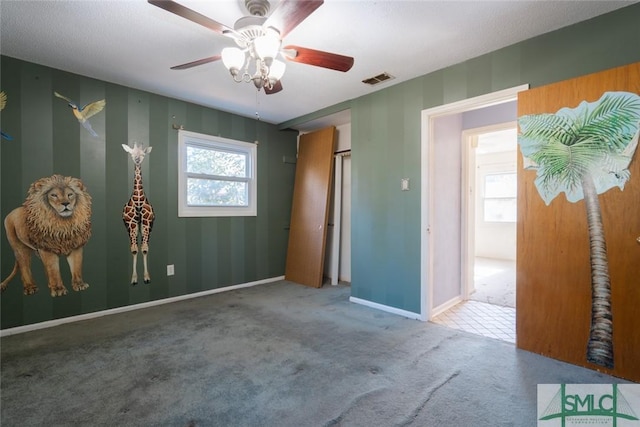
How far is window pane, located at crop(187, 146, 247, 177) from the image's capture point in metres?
3.81

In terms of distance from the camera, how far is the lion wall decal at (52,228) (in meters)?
2.67

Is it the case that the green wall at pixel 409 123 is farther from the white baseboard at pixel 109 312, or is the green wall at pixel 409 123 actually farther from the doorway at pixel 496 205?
the doorway at pixel 496 205

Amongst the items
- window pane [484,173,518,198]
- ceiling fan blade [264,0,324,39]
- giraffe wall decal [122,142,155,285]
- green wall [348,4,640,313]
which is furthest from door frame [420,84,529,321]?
window pane [484,173,518,198]

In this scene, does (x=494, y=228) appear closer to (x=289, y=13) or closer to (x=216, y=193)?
(x=216, y=193)

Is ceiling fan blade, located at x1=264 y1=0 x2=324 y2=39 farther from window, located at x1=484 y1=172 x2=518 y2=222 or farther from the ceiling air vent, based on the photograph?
window, located at x1=484 y1=172 x2=518 y2=222

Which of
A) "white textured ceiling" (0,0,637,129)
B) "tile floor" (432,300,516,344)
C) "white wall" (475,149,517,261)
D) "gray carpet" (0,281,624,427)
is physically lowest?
"tile floor" (432,300,516,344)

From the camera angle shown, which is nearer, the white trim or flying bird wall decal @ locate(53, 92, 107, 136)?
flying bird wall decal @ locate(53, 92, 107, 136)

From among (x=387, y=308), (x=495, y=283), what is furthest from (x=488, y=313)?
(x=495, y=283)

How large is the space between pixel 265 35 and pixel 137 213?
2.65 m

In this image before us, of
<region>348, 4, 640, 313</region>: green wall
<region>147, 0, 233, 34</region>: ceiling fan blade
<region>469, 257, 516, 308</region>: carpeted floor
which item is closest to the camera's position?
<region>147, 0, 233, 34</region>: ceiling fan blade

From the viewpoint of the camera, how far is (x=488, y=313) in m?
3.20

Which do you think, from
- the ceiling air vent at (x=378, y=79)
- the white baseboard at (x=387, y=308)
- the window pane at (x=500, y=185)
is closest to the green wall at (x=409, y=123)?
the white baseboard at (x=387, y=308)

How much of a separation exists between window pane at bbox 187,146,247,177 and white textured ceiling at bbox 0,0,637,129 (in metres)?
0.96

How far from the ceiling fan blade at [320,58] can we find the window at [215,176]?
235 centimetres
